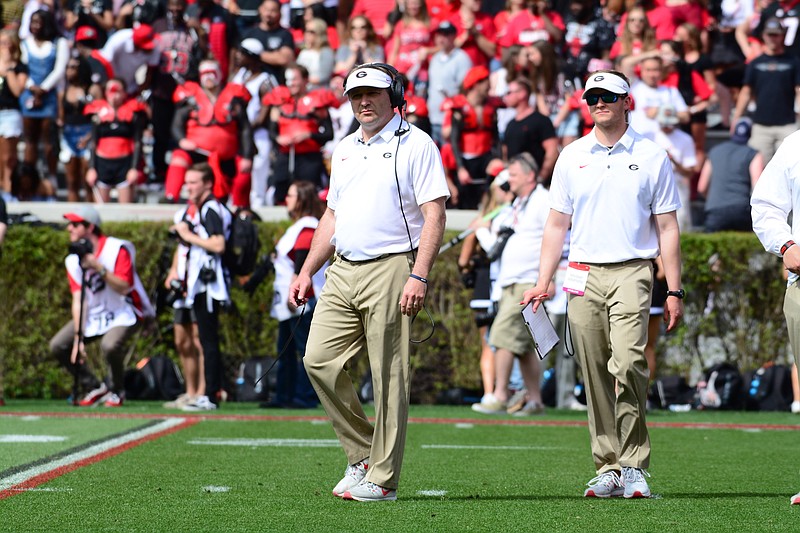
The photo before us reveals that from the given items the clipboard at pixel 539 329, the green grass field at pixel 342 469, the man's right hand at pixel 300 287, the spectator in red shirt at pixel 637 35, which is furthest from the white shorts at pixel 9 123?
the clipboard at pixel 539 329

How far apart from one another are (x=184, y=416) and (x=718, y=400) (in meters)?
5.34

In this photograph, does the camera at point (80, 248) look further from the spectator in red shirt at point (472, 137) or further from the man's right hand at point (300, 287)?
the man's right hand at point (300, 287)

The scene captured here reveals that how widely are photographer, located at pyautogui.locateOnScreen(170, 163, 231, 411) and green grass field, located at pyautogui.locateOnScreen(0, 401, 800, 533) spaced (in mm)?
584

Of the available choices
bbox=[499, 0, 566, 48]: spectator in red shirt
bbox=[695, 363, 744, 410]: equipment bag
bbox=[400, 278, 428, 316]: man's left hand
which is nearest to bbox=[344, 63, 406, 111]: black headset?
bbox=[400, 278, 428, 316]: man's left hand

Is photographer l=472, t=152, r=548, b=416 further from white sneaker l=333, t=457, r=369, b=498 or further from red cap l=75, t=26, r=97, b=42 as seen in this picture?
red cap l=75, t=26, r=97, b=42

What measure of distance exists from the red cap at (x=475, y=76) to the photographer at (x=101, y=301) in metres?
4.98

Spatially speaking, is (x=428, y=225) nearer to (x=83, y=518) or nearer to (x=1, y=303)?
(x=83, y=518)

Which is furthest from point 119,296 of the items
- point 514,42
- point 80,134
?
point 514,42

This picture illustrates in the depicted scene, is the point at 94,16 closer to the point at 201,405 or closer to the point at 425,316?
the point at 425,316

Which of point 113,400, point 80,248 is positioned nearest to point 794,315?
point 80,248

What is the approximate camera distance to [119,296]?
43.0 ft

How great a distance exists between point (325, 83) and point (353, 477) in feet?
36.9

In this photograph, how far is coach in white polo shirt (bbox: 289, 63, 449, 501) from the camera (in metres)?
6.72

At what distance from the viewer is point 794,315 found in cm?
655
